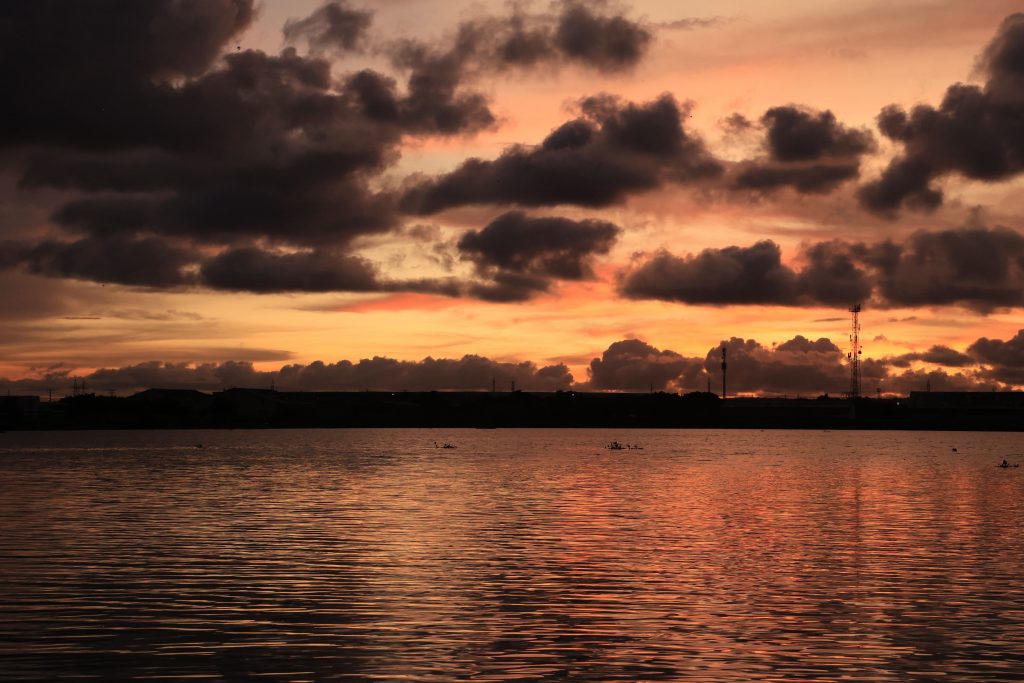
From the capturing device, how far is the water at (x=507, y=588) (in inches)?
1387

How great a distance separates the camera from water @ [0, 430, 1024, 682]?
1387 inches

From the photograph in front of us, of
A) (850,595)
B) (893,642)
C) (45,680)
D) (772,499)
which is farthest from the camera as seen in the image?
(772,499)

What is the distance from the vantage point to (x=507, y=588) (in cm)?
5044

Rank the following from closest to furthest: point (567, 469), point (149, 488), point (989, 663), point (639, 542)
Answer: point (989, 663)
point (639, 542)
point (149, 488)
point (567, 469)

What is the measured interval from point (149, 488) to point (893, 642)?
311 ft

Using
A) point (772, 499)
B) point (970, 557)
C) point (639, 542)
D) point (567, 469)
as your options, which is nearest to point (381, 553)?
point (639, 542)

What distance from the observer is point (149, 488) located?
4761 inches

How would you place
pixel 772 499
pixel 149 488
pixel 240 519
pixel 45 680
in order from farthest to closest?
pixel 149 488 < pixel 772 499 < pixel 240 519 < pixel 45 680

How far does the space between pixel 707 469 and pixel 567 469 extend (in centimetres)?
1994

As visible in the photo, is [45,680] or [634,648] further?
[634,648]

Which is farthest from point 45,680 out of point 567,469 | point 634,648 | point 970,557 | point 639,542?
point 567,469

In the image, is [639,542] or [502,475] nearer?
[639,542]

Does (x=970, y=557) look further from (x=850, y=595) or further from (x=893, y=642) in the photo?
(x=893, y=642)

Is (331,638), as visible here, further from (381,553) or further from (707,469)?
(707,469)
